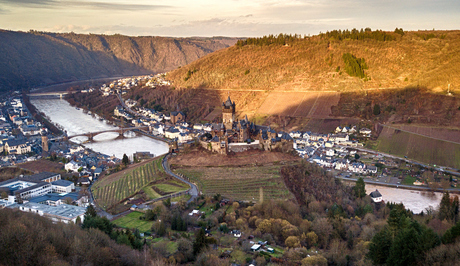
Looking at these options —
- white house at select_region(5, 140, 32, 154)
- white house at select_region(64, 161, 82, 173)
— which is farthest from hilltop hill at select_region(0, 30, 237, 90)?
white house at select_region(64, 161, 82, 173)

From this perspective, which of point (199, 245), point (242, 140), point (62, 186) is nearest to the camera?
point (199, 245)

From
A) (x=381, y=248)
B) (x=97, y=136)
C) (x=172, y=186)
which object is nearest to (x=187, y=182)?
(x=172, y=186)

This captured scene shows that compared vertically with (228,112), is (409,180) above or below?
below

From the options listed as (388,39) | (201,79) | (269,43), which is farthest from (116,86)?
(388,39)

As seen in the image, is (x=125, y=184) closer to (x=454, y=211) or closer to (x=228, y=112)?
(x=228, y=112)

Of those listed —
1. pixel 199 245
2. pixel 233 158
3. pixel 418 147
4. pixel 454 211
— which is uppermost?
pixel 233 158

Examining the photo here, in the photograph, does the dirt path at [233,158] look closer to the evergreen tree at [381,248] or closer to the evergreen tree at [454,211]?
the evergreen tree at [454,211]

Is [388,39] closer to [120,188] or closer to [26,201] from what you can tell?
[120,188]
